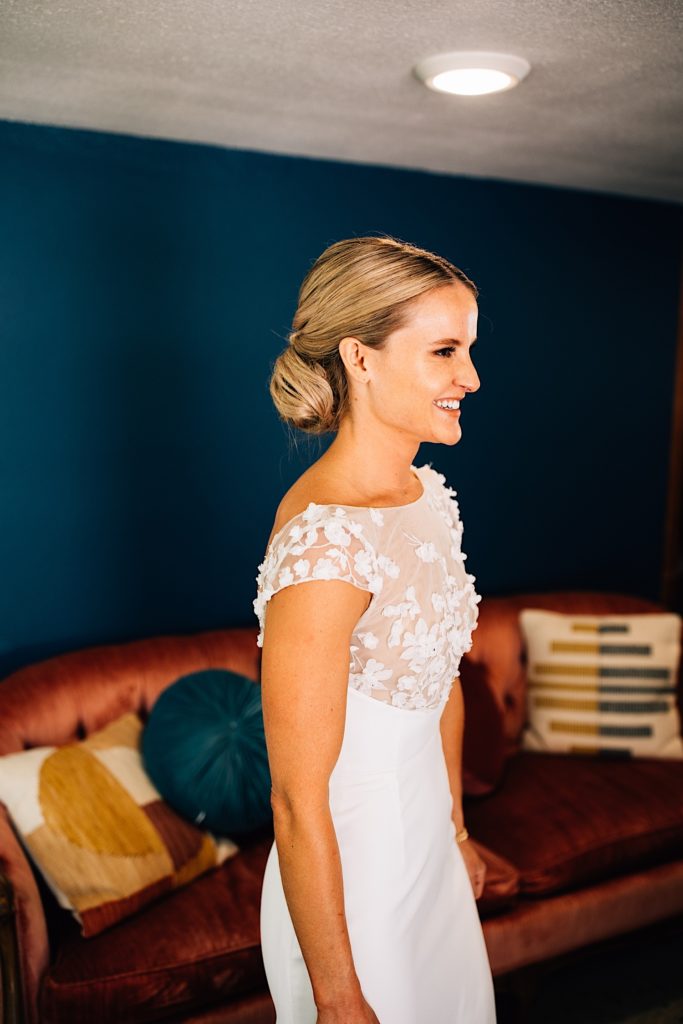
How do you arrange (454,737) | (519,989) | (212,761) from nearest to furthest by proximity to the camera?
(454,737)
(212,761)
(519,989)

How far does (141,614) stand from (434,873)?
1623 millimetres

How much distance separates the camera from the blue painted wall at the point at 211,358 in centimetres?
271

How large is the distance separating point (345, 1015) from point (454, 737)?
57cm

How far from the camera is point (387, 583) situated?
1.44 m

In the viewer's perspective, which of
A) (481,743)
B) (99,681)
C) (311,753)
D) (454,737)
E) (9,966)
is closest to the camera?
(311,753)

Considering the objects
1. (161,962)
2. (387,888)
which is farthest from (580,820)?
(387,888)

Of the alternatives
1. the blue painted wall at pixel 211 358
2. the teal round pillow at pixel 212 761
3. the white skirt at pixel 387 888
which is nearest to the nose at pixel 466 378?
the white skirt at pixel 387 888

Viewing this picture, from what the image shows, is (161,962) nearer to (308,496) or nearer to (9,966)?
(9,966)

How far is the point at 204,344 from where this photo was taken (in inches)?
116

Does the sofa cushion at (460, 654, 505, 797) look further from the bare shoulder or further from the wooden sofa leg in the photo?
the bare shoulder

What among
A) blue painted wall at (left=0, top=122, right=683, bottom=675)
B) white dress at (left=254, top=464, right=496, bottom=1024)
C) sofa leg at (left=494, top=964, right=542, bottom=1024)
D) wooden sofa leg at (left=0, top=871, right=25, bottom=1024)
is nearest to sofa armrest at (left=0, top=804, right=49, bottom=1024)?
wooden sofa leg at (left=0, top=871, right=25, bottom=1024)

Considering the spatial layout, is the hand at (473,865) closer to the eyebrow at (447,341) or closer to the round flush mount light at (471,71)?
the eyebrow at (447,341)

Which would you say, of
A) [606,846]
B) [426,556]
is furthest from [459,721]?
[606,846]

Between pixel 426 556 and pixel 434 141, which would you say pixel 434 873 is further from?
pixel 434 141
